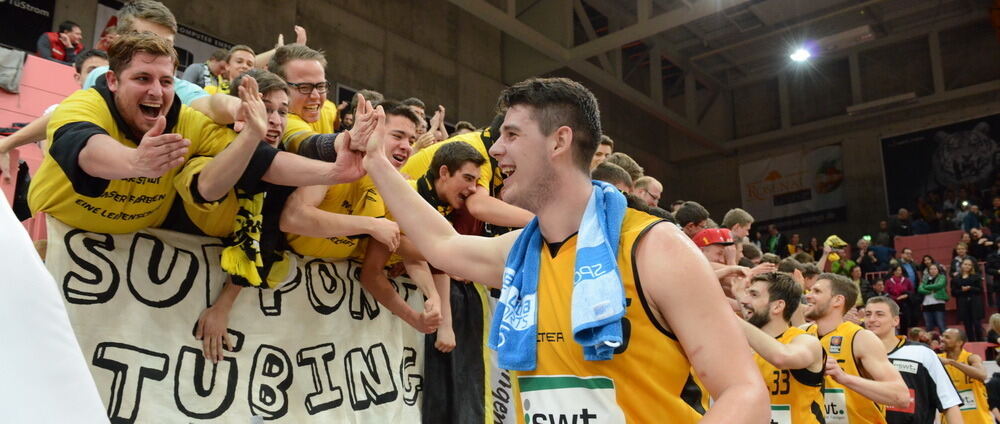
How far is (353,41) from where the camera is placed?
18250mm

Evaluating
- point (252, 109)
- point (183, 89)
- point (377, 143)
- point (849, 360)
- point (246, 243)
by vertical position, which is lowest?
point (849, 360)

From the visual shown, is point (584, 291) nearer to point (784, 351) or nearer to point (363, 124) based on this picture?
point (363, 124)

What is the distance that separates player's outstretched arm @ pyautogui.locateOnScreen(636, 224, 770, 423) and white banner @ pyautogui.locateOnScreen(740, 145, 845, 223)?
26.1 metres

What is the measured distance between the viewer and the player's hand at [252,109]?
352 cm

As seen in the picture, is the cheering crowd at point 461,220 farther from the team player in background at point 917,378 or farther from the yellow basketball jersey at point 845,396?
the team player in background at point 917,378

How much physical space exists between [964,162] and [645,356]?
82.3ft

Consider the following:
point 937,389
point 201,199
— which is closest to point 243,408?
point 201,199

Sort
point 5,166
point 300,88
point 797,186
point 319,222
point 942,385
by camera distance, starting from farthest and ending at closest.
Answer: point 797,186, point 942,385, point 5,166, point 300,88, point 319,222

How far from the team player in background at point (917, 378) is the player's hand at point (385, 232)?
20.7ft

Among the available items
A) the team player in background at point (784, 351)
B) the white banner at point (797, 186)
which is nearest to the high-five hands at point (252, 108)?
the team player in background at point (784, 351)

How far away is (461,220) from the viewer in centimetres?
551

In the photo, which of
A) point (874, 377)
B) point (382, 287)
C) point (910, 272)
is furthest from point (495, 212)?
point (910, 272)

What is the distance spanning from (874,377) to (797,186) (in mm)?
21426

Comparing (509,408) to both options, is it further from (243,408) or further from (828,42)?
(828,42)
